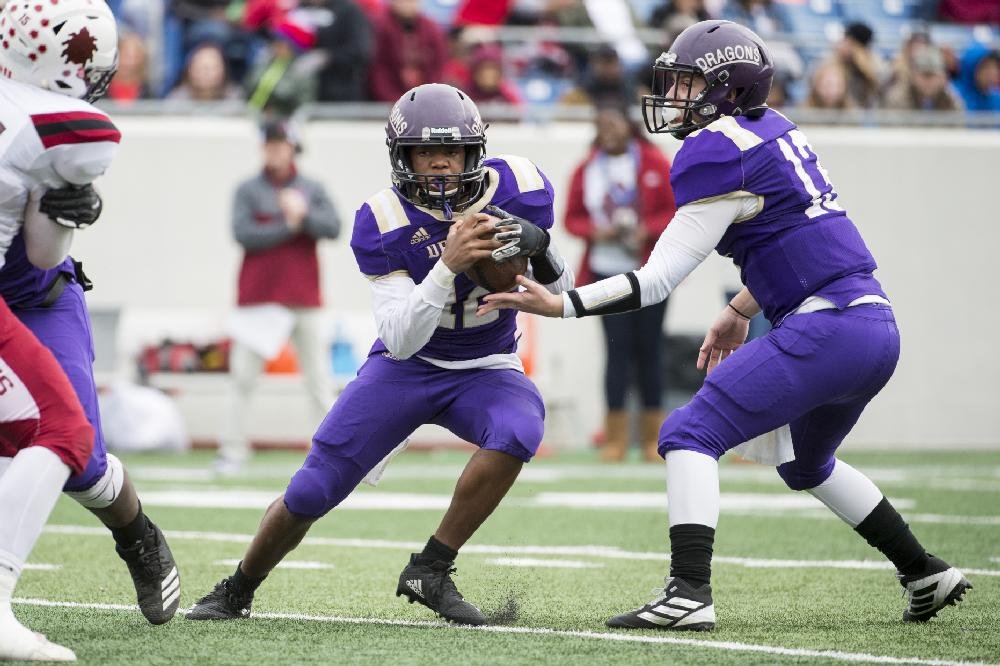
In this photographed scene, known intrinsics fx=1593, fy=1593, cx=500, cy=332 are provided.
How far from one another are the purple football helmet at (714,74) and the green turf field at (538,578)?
4.72 ft

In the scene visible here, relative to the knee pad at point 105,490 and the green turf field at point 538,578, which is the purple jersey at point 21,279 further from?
the green turf field at point 538,578

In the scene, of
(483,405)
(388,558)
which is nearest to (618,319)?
(388,558)

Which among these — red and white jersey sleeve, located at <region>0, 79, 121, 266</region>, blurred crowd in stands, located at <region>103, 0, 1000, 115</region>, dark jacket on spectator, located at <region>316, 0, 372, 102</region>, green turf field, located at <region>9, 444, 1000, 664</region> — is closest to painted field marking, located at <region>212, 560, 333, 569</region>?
green turf field, located at <region>9, 444, 1000, 664</region>

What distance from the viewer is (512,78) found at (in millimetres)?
12805

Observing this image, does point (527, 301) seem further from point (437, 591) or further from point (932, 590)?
point (932, 590)

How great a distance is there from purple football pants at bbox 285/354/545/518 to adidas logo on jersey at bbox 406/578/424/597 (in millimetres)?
304

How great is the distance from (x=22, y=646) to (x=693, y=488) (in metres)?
1.74

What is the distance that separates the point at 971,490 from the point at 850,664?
5004 mm

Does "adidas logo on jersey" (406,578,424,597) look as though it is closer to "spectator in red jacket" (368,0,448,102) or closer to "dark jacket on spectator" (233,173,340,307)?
"dark jacket on spectator" (233,173,340,307)

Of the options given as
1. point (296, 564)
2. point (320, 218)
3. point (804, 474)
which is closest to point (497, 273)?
point (804, 474)

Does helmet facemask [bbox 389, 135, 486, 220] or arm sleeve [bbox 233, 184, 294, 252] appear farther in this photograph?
arm sleeve [bbox 233, 184, 294, 252]

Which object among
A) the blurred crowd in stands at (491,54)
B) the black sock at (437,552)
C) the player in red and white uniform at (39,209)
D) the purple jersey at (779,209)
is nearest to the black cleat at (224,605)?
the black sock at (437,552)

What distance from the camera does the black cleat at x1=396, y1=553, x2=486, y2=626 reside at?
14.4ft

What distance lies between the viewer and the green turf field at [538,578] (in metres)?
3.92
